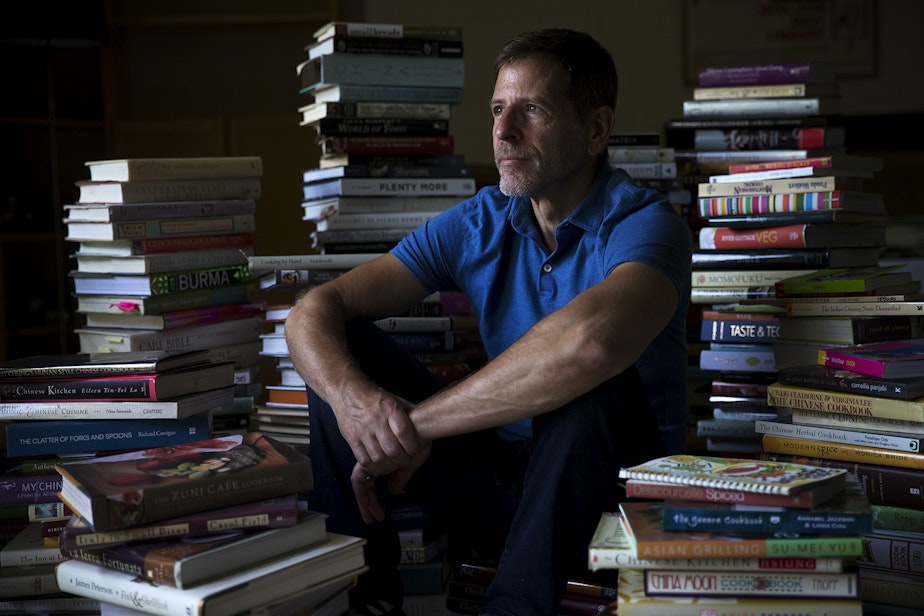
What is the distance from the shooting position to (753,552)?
1.24 m

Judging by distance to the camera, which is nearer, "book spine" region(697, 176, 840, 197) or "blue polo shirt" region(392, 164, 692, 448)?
"blue polo shirt" region(392, 164, 692, 448)

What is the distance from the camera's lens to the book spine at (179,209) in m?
2.29

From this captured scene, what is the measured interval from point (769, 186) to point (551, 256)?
0.71 m

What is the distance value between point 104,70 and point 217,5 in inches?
24.4

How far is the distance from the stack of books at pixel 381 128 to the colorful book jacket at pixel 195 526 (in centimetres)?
121

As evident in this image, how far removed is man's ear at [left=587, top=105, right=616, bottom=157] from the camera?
199 cm

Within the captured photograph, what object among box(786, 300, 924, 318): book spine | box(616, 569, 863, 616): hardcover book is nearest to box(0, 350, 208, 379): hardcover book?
box(616, 569, 863, 616): hardcover book

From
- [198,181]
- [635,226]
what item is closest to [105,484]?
[635,226]

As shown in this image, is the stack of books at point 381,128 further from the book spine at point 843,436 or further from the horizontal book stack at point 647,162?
the book spine at point 843,436

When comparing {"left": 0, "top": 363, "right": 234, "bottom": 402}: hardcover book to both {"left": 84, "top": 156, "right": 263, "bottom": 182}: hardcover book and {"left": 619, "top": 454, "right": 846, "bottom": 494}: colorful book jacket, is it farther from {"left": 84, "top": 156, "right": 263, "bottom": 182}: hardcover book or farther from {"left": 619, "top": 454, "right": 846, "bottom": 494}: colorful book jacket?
{"left": 619, "top": 454, "right": 846, "bottom": 494}: colorful book jacket

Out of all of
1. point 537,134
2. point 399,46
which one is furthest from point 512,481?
point 399,46

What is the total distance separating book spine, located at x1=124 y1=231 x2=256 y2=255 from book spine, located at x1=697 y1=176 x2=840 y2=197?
3.62ft

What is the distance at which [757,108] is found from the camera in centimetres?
270

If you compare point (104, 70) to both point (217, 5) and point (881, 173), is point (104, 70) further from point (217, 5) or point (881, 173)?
point (881, 173)
